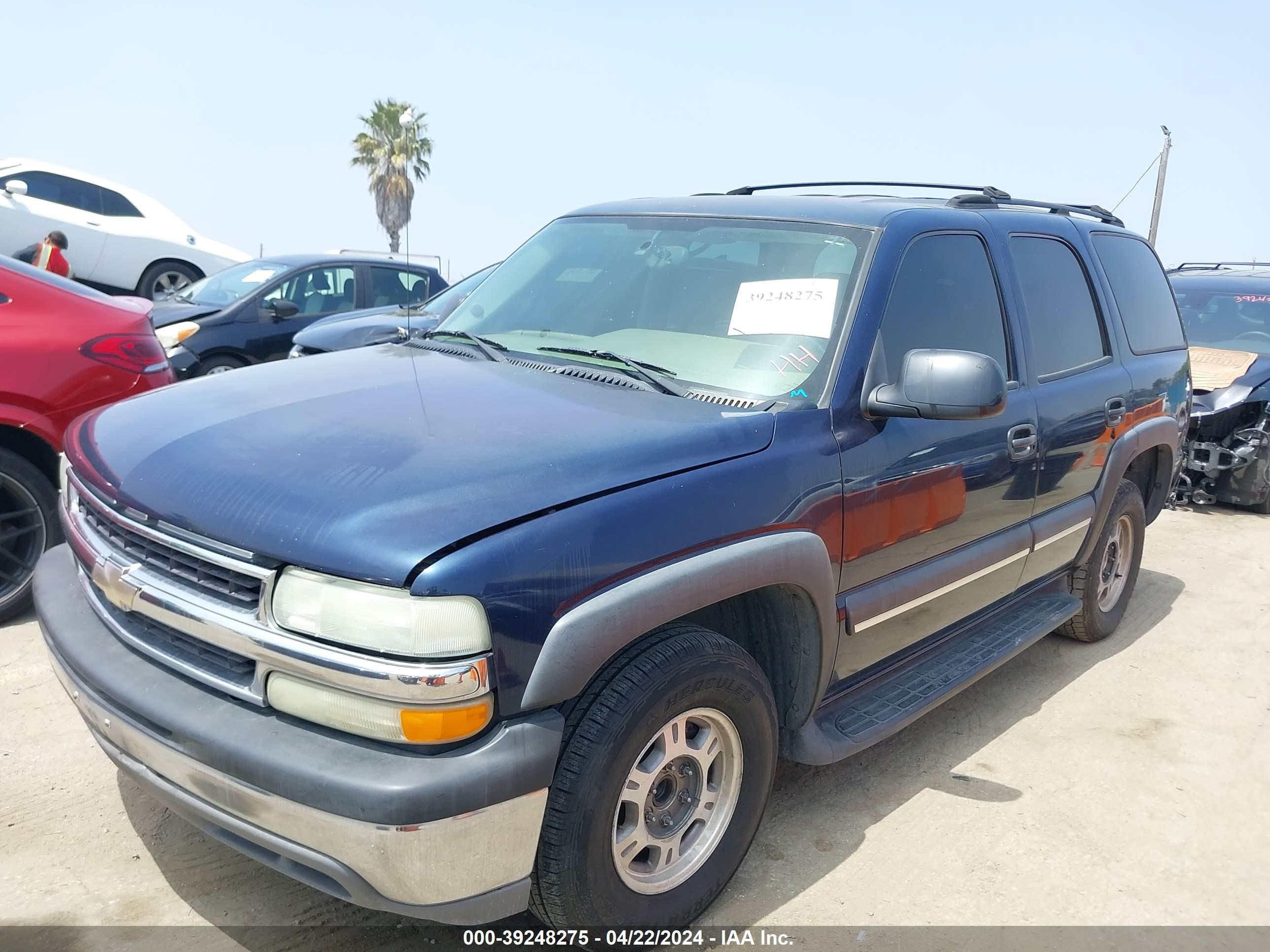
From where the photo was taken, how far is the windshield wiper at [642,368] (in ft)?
9.48

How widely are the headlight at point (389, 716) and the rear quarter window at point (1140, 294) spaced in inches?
146

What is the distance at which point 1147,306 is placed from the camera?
484 centimetres

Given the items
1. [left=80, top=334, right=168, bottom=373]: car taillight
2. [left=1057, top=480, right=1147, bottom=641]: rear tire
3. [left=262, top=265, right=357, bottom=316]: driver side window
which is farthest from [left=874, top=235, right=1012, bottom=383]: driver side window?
[left=262, top=265, right=357, bottom=316]: driver side window

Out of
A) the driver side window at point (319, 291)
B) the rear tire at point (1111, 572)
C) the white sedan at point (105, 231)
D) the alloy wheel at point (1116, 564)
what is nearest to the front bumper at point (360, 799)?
the rear tire at point (1111, 572)

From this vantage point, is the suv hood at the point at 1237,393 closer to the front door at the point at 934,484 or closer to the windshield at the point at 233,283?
the front door at the point at 934,484

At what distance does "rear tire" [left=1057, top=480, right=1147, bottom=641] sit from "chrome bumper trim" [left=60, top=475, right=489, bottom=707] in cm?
349

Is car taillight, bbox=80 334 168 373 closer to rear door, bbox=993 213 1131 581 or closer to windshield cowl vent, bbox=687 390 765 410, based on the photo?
windshield cowl vent, bbox=687 390 765 410

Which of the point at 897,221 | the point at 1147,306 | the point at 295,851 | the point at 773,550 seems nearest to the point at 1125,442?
the point at 1147,306

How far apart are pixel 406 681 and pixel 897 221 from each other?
220 centimetres

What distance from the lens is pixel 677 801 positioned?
2.57 metres

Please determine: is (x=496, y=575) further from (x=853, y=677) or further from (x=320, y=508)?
(x=853, y=677)

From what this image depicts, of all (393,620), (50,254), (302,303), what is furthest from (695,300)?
(50,254)

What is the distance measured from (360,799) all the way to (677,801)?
93cm

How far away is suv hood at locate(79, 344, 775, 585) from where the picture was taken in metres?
2.07
